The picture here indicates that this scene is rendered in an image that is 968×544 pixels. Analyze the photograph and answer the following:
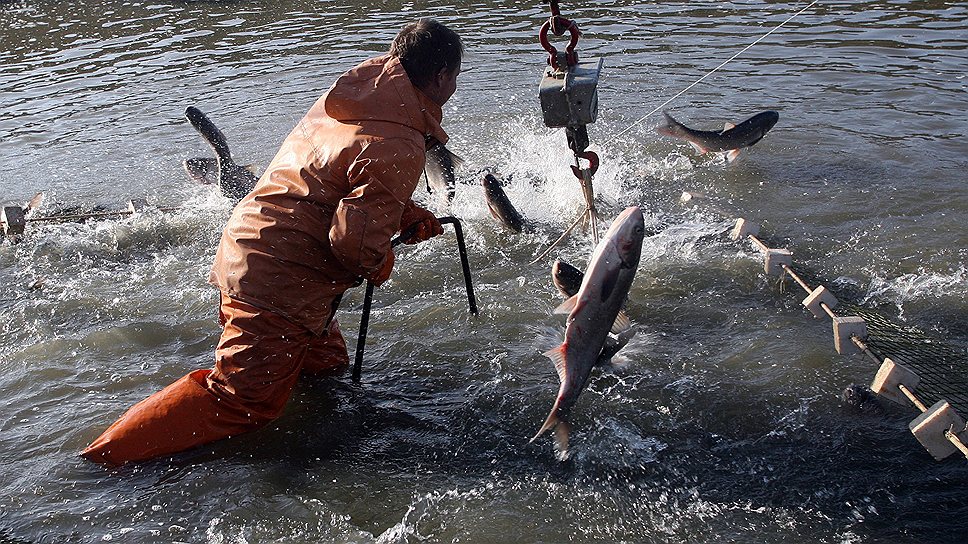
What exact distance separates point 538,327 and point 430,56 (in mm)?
2476

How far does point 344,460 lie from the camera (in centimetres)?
477

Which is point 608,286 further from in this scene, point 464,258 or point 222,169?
point 222,169

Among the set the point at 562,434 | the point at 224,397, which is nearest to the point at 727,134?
the point at 562,434

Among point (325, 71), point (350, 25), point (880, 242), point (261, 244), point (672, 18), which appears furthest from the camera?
point (350, 25)

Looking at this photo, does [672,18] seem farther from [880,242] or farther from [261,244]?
[261,244]

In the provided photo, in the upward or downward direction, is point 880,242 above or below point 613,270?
below

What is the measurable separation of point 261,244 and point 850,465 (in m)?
3.42

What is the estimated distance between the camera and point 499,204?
751cm

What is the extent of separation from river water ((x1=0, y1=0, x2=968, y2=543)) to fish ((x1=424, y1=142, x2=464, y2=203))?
34cm

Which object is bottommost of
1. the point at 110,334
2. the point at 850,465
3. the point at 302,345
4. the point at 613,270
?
the point at 850,465

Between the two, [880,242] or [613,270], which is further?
[880,242]

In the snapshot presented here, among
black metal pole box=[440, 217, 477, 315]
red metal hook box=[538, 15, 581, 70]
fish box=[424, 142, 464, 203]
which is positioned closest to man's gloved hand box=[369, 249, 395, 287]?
black metal pole box=[440, 217, 477, 315]

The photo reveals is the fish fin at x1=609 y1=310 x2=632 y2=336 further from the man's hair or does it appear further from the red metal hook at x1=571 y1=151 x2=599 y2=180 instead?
the man's hair

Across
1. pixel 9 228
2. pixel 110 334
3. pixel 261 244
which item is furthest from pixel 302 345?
pixel 9 228
